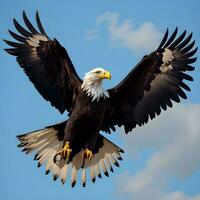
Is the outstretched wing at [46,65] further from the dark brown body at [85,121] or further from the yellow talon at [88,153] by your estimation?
the yellow talon at [88,153]

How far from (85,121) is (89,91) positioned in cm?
47

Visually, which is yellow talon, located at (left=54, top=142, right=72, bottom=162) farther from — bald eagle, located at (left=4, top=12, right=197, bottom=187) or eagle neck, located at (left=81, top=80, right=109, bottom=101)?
eagle neck, located at (left=81, top=80, right=109, bottom=101)

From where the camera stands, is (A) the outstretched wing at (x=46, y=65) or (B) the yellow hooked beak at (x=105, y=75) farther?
(A) the outstretched wing at (x=46, y=65)

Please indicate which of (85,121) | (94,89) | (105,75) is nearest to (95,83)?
(94,89)

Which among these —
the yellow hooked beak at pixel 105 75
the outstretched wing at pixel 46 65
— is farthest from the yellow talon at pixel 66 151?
the yellow hooked beak at pixel 105 75

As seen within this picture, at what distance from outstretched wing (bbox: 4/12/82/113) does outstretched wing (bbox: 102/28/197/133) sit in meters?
→ 0.85

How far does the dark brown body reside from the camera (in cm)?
848

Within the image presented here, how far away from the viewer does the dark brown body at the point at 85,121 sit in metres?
8.48

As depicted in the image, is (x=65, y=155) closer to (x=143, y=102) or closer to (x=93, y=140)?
(x=93, y=140)

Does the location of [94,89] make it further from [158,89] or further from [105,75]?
[158,89]

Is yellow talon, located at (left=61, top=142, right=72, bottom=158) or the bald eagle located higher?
the bald eagle

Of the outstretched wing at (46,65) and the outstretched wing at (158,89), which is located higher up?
the outstretched wing at (46,65)

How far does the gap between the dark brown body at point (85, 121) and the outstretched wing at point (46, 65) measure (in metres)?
0.43

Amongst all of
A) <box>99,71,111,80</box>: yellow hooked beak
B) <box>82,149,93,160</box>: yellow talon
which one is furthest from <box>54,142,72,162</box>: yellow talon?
<box>99,71,111,80</box>: yellow hooked beak
